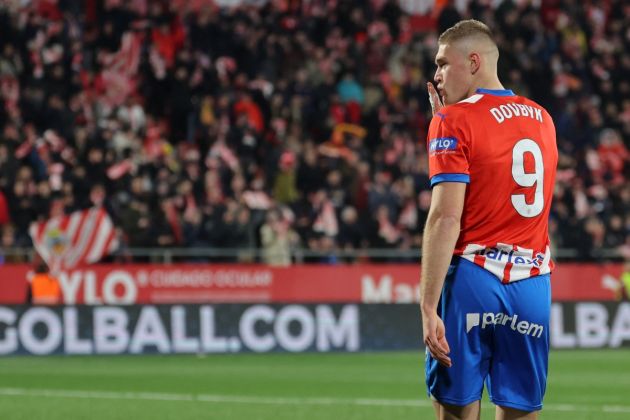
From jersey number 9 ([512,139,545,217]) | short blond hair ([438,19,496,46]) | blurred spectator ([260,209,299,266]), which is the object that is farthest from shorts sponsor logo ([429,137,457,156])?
blurred spectator ([260,209,299,266])

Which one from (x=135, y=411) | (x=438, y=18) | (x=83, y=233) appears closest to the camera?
(x=135, y=411)

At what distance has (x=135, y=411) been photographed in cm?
1180

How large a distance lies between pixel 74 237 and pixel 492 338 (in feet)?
49.8

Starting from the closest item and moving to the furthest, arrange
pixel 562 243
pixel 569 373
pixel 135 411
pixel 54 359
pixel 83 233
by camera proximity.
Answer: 1. pixel 135 411
2. pixel 569 373
3. pixel 54 359
4. pixel 83 233
5. pixel 562 243

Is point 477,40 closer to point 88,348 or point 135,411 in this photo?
point 135,411

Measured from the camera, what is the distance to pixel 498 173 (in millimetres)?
5668

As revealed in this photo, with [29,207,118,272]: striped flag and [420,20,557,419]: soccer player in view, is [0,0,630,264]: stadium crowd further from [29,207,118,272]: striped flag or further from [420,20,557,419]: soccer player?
[420,20,557,419]: soccer player

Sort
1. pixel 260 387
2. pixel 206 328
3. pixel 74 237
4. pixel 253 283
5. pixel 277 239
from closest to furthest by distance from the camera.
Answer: pixel 260 387, pixel 206 328, pixel 74 237, pixel 277 239, pixel 253 283

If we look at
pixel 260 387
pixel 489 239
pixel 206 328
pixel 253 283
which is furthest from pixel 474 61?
pixel 253 283

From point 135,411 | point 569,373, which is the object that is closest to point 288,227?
point 569,373

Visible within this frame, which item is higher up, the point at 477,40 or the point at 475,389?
the point at 477,40

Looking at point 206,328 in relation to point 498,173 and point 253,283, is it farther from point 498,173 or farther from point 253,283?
point 498,173

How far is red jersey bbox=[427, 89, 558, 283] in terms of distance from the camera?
5.63 metres

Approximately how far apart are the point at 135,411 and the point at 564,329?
394 inches
